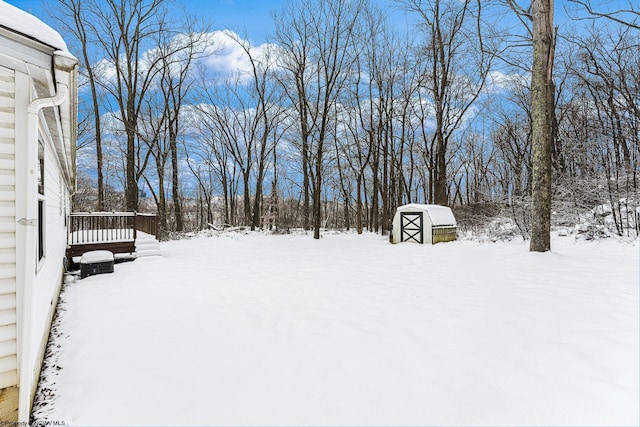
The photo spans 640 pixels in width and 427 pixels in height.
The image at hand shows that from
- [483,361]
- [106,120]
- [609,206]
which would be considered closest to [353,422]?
[483,361]

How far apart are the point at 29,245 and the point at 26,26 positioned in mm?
1530

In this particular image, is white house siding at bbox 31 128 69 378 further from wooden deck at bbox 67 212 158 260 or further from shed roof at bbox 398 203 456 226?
shed roof at bbox 398 203 456 226

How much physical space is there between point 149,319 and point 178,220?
48.5ft

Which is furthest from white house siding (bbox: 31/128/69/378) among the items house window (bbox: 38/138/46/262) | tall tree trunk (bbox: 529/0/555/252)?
tall tree trunk (bbox: 529/0/555/252)

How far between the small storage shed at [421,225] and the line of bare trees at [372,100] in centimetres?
161

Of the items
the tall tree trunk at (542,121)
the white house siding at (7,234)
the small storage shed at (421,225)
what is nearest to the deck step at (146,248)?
the white house siding at (7,234)

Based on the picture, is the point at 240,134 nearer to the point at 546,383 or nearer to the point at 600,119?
the point at 600,119

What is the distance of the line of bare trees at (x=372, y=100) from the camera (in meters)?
8.48

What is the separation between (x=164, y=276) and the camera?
6566 mm

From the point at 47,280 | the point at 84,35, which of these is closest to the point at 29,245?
the point at 47,280

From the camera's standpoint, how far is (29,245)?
2.37 meters

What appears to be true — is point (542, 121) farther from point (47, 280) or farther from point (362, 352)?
point (47, 280)

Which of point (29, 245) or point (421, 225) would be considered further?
point (421, 225)

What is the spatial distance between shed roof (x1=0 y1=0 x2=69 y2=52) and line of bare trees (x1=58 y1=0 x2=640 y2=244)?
7.62 m
